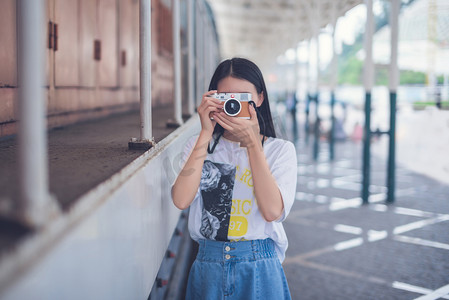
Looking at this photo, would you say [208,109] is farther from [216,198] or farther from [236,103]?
[216,198]

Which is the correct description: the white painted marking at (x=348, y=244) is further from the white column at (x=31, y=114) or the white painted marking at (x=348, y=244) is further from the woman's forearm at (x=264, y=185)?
the white column at (x=31, y=114)

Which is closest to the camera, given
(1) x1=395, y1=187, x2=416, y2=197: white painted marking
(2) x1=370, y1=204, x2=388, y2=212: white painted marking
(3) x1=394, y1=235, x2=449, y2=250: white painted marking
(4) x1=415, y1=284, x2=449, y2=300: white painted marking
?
(4) x1=415, y1=284, x2=449, y2=300: white painted marking

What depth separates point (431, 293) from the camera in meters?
3.35

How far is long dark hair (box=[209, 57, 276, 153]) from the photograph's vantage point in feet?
5.85

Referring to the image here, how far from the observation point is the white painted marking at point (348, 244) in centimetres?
438

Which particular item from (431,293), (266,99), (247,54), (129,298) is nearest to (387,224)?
(431,293)

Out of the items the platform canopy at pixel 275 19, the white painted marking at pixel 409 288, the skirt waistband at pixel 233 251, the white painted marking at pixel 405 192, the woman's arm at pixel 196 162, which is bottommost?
the white painted marking at pixel 409 288

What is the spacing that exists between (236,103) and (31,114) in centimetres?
103

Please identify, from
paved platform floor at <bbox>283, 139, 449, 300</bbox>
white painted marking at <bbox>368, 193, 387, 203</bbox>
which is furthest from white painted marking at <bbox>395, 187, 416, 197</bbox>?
white painted marking at <bbox>368, 193, 387, 203</bbox>

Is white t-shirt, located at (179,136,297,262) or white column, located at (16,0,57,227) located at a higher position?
white column, located at (16,0,57,227)

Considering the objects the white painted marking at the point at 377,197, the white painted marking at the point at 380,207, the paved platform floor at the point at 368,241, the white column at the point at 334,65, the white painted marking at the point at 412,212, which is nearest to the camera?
the paved platform floor at the point at 368,241

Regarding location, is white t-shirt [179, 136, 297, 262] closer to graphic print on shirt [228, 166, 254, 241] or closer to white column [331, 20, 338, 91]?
A: graphic print on shirt [228, 166, 254, 241]

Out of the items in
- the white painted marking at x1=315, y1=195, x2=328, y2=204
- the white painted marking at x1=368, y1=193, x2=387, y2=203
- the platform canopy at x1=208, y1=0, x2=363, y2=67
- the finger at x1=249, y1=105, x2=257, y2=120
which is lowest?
the white painted marking at x1=315, y1=195, x2=328, y2=204

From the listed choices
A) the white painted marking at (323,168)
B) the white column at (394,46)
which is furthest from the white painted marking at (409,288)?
the white painted marking at (323,168)
